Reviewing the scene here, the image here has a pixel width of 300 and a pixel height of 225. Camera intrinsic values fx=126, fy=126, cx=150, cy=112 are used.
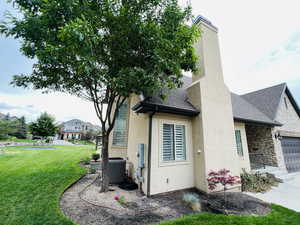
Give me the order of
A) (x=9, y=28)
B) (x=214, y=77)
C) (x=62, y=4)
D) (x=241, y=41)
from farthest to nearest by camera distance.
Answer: (x=241, y=41) → (x=214, y=77) → (x=9, y=28) → (x=62, y=4)

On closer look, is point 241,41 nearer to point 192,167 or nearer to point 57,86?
point 192,167

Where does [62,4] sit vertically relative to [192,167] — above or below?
above

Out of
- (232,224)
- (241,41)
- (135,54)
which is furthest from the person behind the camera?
(241,41)

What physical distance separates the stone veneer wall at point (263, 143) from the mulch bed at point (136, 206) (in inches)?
242

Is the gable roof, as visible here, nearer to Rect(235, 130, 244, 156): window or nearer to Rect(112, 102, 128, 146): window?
Rect(235, 130, 244, 156): window

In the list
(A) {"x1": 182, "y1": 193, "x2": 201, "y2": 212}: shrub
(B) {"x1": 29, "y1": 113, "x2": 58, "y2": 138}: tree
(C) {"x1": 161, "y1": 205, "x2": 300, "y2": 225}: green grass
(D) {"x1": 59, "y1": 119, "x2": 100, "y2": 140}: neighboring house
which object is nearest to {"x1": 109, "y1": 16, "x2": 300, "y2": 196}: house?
(A) {"x1": 182, "y1": 193, "x2": 201, "y2": 212}: shrub

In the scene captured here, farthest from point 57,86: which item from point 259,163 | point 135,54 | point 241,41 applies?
point 259,163

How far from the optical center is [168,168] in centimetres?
544

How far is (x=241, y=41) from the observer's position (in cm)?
909

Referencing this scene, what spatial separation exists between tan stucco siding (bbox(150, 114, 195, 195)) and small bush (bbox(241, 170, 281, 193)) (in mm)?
3045

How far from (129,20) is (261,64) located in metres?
14.7

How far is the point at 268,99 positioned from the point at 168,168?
41.7 feet

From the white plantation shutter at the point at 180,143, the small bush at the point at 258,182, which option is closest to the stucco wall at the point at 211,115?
the white plantation shutter at the point at 180,143

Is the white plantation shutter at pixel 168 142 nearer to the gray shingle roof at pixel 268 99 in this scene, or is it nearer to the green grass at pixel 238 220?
the green grass at pixel 238 220
